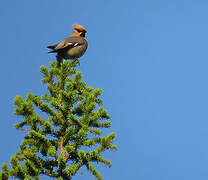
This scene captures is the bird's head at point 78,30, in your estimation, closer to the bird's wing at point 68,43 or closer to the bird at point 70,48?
the bird at point 70,48

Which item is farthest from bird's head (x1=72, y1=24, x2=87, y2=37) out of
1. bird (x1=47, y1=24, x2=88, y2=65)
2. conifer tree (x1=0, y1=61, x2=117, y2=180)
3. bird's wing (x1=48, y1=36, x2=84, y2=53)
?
conifer tree (x1=0, y1=61, x2=117, y2=180)

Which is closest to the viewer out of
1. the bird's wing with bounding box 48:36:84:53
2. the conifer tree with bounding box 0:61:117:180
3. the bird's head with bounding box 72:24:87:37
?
the conifer tree with bounding box 0:61:117:180

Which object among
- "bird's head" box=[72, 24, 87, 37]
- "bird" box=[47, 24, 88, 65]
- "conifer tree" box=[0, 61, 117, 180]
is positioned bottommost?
"conifer tree" box=[0, 61, 117, 180]

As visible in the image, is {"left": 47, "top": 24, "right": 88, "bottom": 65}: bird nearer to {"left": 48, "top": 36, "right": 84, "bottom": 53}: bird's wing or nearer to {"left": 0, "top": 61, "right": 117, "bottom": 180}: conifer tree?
{"left": 48, "top": 36, "right": 84, "bottom": 53}: bird's wing

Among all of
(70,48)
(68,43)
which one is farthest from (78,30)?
(70,48)

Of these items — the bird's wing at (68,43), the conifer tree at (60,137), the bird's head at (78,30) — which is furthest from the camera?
the bird's head at (78,30)

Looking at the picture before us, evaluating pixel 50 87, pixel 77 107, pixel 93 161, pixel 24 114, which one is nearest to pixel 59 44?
pixel 50 87

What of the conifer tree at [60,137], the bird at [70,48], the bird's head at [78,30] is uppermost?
the bird's head at [78,30]

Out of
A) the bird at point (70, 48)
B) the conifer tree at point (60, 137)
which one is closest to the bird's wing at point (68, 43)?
the bird at point (70, 48)

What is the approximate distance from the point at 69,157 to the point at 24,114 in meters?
0.81

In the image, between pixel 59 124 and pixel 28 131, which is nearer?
pixel 28 131

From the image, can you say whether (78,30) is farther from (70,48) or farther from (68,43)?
(70,48)

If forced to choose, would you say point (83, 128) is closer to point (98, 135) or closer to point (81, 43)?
point (98, 135)

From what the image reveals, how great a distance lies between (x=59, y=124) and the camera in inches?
175
